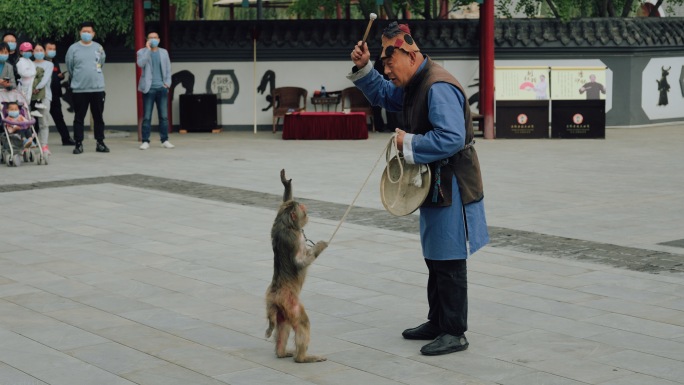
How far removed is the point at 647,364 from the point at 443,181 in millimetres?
1417

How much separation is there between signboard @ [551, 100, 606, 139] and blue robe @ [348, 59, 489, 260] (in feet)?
44.5

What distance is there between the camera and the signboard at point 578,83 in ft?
63.7

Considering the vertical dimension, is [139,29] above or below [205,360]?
above

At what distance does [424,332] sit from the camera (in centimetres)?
636

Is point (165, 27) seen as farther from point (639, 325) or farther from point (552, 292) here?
point (639, 325)

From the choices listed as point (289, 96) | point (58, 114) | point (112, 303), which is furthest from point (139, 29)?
point (112, 303)

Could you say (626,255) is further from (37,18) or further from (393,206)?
(37,18)

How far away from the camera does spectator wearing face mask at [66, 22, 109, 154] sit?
17016mm

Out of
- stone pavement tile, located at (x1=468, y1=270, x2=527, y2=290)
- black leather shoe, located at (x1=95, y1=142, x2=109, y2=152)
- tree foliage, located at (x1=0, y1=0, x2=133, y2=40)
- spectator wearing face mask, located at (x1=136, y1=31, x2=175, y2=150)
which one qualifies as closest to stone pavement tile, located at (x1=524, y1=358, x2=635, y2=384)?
stone pavement tile, located at (x1=468, y1=270, x2=527, y2=290)

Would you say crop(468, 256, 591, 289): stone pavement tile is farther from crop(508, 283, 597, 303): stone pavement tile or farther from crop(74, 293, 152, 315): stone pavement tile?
crop(74, 293, 152, 315): stone pavement tile

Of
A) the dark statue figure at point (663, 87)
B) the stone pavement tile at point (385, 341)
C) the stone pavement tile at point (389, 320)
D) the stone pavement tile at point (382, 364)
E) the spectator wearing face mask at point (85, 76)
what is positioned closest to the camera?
the stone pavement tile at point (382, 364)

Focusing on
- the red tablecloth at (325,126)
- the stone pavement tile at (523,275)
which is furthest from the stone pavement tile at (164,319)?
the red tablecloth at (325,126)

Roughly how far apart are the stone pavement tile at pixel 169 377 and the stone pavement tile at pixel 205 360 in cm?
6

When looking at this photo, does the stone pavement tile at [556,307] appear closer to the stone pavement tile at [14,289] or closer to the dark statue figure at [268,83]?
the stone pavement tile at [14,289]
